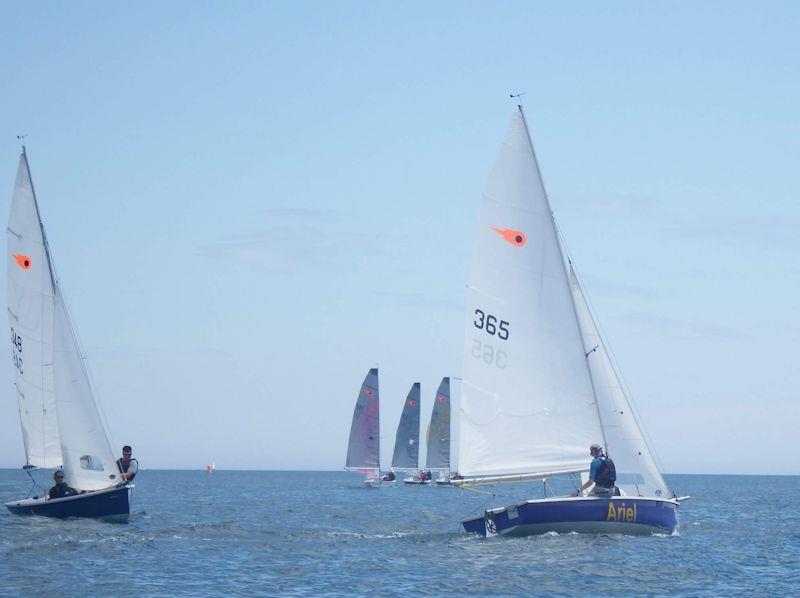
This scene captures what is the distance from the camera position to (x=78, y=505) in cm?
3756

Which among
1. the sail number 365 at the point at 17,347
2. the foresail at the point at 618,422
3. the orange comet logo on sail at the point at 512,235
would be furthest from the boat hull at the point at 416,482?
the orange comet logo on sail at the point at 512,235

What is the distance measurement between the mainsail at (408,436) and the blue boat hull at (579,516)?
5761 centimetres

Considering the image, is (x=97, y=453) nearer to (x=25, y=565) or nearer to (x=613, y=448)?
(x=25, y=565)

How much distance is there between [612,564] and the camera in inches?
1056

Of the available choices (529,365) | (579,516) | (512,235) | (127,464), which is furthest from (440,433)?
(579,516)

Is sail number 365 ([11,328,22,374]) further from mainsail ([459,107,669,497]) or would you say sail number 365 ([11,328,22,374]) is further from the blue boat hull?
the blue boat hull

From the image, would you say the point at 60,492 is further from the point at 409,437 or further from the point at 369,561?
the point at 409,437

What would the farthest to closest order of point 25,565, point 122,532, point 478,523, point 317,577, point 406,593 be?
point 122,532 → point 478,523 → point 25,565 → point 317,577 → point 406,593

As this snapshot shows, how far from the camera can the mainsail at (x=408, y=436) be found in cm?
8806

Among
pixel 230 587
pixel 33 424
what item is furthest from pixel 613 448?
pixel 33 424

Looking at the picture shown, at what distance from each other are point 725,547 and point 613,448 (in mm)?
5730

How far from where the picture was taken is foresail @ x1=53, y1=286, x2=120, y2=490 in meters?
39.0

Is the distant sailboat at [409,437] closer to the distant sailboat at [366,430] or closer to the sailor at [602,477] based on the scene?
the distant sailboat at [366,430]

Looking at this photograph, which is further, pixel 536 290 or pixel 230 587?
pixel 536 290
